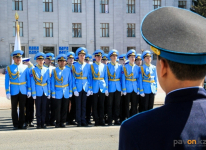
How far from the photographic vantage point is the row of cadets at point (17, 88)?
8.42m

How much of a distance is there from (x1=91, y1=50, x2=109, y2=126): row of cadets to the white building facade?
2891 centimetres

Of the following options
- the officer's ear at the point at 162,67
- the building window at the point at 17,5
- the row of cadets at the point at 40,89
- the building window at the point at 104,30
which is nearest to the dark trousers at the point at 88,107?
the row of cadets at the point at 40,89

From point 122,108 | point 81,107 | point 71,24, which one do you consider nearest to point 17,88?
point 81,107

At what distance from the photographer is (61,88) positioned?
8758 millimetres

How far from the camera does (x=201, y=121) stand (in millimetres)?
1399

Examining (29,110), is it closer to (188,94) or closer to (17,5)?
(188,94)

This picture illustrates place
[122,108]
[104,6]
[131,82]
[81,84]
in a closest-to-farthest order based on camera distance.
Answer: [81,84]
[131,82]
[122,108]
[104,6]

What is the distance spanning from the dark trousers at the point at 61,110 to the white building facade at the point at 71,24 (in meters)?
28.9

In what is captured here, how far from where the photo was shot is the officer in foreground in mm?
1392

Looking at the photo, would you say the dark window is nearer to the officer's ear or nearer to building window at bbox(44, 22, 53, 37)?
building window at bbox(44, 22, 53, 37)

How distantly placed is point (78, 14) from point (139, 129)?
124 feet

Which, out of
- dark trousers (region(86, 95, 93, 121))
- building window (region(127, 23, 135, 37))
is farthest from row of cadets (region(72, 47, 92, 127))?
building window (region(127, 23, 135, 37))

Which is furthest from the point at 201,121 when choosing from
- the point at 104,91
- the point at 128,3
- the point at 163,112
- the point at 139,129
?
the point at 128,3

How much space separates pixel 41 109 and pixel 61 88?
32.5 inches
